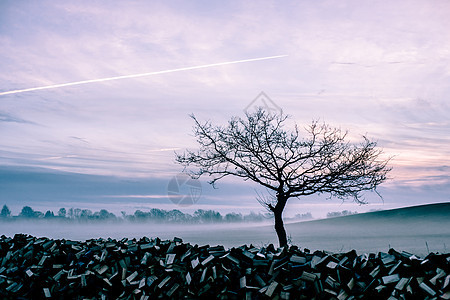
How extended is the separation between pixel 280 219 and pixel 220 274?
26.1 ft

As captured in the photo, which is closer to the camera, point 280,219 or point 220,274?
point 220,274

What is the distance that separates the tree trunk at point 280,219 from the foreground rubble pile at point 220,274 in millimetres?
6243

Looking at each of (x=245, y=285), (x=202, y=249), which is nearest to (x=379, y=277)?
(x=245, y=285)

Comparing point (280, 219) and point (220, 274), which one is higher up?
point (280, 219)

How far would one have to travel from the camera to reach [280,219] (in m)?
15.5

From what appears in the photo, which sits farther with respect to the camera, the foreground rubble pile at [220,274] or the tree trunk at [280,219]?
the tree trunk at [280,219]

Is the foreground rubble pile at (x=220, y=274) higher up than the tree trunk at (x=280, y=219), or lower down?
lower down

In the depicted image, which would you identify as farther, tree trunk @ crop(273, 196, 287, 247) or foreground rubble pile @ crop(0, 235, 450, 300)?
tree trunk @ crop(273, 196, 287, 247)

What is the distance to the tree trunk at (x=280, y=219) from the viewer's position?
1550 centimetres

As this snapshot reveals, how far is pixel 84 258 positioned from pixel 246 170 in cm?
764

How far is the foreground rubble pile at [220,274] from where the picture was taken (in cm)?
717

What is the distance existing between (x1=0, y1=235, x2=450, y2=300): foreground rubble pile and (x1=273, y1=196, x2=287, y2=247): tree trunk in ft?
20.5

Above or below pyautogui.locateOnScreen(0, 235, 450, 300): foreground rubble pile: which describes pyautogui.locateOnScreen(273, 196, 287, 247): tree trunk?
above

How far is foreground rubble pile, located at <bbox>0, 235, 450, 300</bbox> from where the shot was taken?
7.17m
